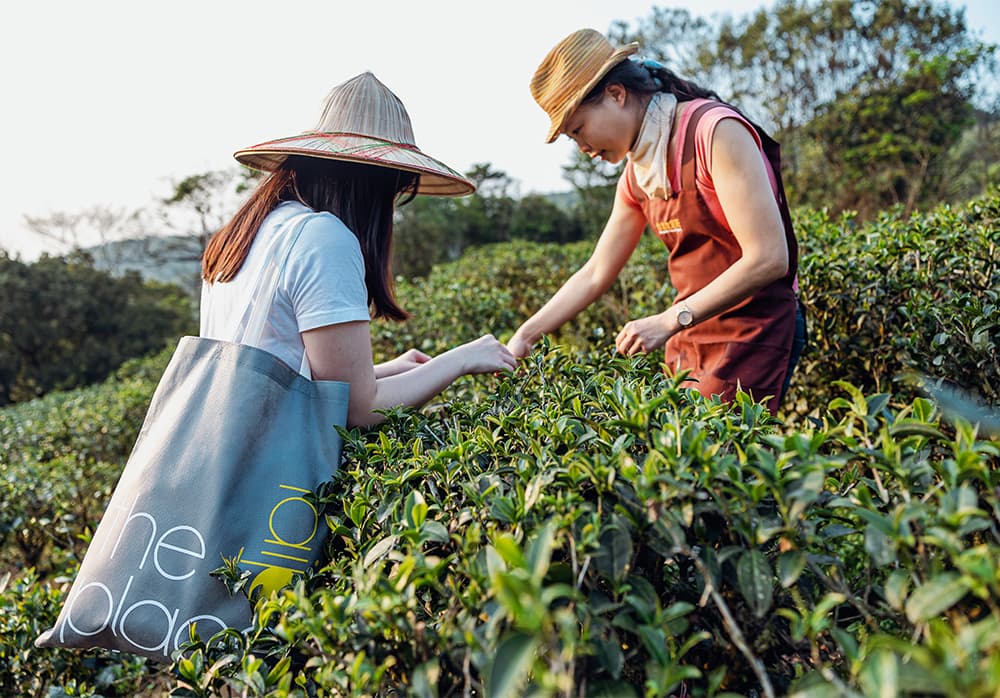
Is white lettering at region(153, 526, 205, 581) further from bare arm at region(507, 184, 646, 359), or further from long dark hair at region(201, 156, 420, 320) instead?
bare arm at region(507, 184, 646, 359)

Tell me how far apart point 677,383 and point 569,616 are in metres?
0.65

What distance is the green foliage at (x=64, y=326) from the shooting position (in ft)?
51.1

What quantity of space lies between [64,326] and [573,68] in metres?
17.4

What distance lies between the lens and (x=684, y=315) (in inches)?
77.2

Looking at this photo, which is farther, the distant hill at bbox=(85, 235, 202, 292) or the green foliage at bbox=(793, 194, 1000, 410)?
the distant hill at bbox=(85, 235, 202, 292)

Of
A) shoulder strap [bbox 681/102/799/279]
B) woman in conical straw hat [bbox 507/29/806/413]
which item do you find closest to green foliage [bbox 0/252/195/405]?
woman in conical straw hat [bbox 507/29/806/413]

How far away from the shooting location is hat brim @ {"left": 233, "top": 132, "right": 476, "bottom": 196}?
1792mm

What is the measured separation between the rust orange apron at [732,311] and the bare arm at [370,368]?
0.65m

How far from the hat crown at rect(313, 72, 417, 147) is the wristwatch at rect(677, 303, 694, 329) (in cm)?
90

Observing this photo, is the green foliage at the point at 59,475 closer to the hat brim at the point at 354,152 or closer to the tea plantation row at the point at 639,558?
the hat brim at the point at 354,152

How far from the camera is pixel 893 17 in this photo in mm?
16266

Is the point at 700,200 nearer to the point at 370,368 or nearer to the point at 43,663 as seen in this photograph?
the point at 370,368

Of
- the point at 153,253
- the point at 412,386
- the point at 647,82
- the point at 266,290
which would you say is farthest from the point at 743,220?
the point at 153,253

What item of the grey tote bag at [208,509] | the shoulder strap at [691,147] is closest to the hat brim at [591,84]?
the shoulder strap at [691,147]
